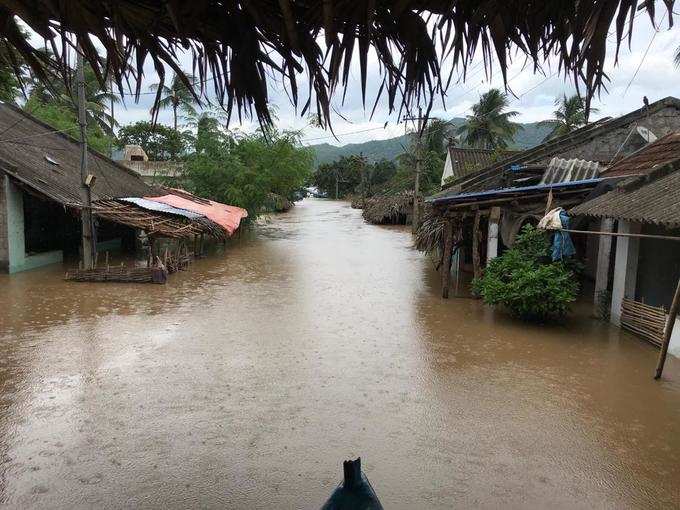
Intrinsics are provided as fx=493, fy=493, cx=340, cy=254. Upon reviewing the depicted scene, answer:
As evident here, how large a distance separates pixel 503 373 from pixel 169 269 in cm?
1050

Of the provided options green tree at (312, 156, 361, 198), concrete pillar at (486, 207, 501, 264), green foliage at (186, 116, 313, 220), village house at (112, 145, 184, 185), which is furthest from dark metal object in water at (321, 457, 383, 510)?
green tree at (312, 156, 361, 198)

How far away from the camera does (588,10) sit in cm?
225

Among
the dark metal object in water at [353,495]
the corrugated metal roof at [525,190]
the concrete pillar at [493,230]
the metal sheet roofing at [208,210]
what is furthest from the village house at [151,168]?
the dark metal object in water at [353,495]

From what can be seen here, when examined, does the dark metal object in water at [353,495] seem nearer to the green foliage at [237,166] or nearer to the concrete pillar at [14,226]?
the concrete pillar at [14,226]

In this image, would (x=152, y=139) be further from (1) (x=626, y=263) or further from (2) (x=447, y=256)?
(1) (x=626, y=263)

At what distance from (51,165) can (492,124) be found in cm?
3204

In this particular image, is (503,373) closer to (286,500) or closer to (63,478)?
(286,500)

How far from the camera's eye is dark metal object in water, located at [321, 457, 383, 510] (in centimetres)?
226

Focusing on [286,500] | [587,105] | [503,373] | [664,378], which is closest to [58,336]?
[286,500]

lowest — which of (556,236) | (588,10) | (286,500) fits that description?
(286,500)

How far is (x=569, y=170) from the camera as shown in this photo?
12234mm

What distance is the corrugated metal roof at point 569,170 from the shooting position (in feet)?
39.0

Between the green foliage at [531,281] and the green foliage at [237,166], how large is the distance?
1561cm

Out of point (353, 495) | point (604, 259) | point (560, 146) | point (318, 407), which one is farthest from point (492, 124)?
point (353, 495)
